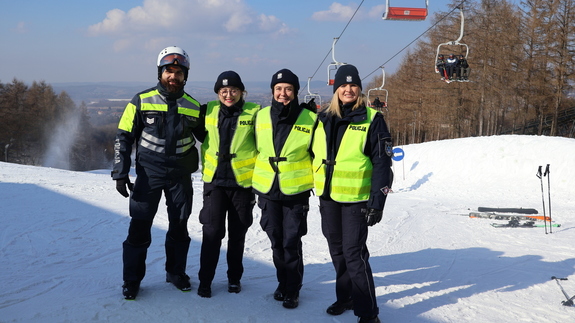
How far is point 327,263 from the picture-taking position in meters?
5.18

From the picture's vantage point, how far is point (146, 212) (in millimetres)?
3693

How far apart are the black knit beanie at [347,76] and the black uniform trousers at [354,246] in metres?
0.94

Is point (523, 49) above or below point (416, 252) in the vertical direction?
above

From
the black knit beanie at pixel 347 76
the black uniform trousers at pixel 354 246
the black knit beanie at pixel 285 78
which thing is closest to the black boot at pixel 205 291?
the black uniform trousers at pixel 354 246

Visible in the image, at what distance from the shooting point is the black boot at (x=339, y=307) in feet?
11.8

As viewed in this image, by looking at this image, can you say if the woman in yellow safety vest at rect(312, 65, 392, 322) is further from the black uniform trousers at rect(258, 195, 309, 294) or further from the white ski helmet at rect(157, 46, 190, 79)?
the white ski helmet at rect(157, 46, 190, 79)

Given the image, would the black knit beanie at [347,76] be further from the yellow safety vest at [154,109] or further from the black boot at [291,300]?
the black boot at [291,300]

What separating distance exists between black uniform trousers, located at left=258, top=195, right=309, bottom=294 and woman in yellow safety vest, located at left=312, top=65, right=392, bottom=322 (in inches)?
8.3

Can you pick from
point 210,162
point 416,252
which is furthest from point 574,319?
point 210,162

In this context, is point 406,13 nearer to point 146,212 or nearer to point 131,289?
point 146,212

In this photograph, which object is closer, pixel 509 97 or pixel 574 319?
pixel 574 319

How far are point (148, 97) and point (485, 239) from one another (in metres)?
5.66

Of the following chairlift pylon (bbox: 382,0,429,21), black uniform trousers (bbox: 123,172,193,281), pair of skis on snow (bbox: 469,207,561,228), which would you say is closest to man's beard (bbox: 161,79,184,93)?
black uniform trousers (bbox: 123,172,193,281)

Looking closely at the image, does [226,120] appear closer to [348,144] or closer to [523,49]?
[348,144]
